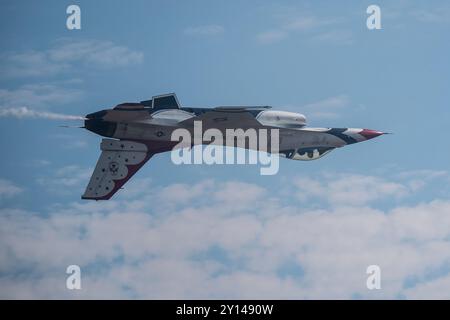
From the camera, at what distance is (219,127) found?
70500 mm

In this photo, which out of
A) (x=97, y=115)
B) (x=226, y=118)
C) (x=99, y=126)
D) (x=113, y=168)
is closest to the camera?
(x=226, y=118)

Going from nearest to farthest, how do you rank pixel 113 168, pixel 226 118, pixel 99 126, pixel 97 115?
pixel 226 118
pixel 97 115
pixel 99 126
pixel 113 168

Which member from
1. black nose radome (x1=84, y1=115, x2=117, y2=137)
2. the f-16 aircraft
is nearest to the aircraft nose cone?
the f-16 aircraft

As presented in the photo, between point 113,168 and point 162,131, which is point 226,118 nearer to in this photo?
point 162,131

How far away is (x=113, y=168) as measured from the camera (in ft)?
239

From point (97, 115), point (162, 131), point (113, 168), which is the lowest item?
point (113, 168)

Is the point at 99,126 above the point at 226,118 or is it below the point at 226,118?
below

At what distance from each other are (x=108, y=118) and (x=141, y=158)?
3932 mm

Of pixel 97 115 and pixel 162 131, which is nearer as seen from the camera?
pixel 97 115

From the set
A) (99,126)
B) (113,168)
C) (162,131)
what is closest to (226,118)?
(162,131)

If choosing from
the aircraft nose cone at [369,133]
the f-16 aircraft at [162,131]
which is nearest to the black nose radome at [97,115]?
the f-16 aircraft at [162,131]

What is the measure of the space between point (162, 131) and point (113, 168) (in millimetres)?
4271

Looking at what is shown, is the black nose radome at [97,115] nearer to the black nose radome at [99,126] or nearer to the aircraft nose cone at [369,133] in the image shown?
the black nose radome at [99,126]
